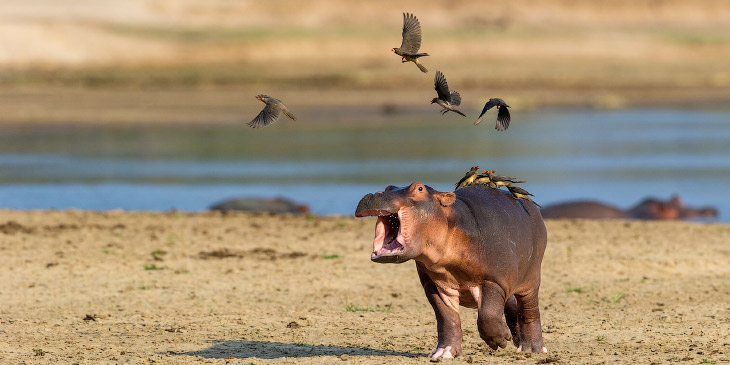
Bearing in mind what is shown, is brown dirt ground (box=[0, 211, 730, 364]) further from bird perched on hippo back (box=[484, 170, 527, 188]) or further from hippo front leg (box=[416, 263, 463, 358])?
bird perched on hippo back (box=[484, 170, 527, 188])

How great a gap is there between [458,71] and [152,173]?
2342cm

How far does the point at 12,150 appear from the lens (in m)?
21.4

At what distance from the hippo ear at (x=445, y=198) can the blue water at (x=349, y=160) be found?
823cm

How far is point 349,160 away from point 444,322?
45.6ft

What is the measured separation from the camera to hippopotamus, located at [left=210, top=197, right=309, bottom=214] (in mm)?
12938

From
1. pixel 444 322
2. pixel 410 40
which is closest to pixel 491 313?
pixel 444 322

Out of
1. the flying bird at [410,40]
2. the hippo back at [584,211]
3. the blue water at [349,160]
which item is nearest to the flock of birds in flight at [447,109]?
the flying bird at [410,40]

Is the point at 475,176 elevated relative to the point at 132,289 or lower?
elevated

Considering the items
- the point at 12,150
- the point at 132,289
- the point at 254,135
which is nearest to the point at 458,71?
the point at 254,135

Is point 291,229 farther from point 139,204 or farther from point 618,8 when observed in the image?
point 618,8

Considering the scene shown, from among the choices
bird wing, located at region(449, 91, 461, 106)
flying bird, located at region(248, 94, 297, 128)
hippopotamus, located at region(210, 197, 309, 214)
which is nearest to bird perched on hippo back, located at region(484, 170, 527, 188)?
bird wing, located at region(449, 91, 461, 106)

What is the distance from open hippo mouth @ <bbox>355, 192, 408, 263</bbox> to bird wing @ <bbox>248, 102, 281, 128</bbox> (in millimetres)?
1143

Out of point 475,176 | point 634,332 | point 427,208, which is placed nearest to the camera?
point 427,208

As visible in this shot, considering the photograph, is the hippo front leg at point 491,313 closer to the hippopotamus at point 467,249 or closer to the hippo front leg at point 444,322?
the hippopotamus at point 467,249
